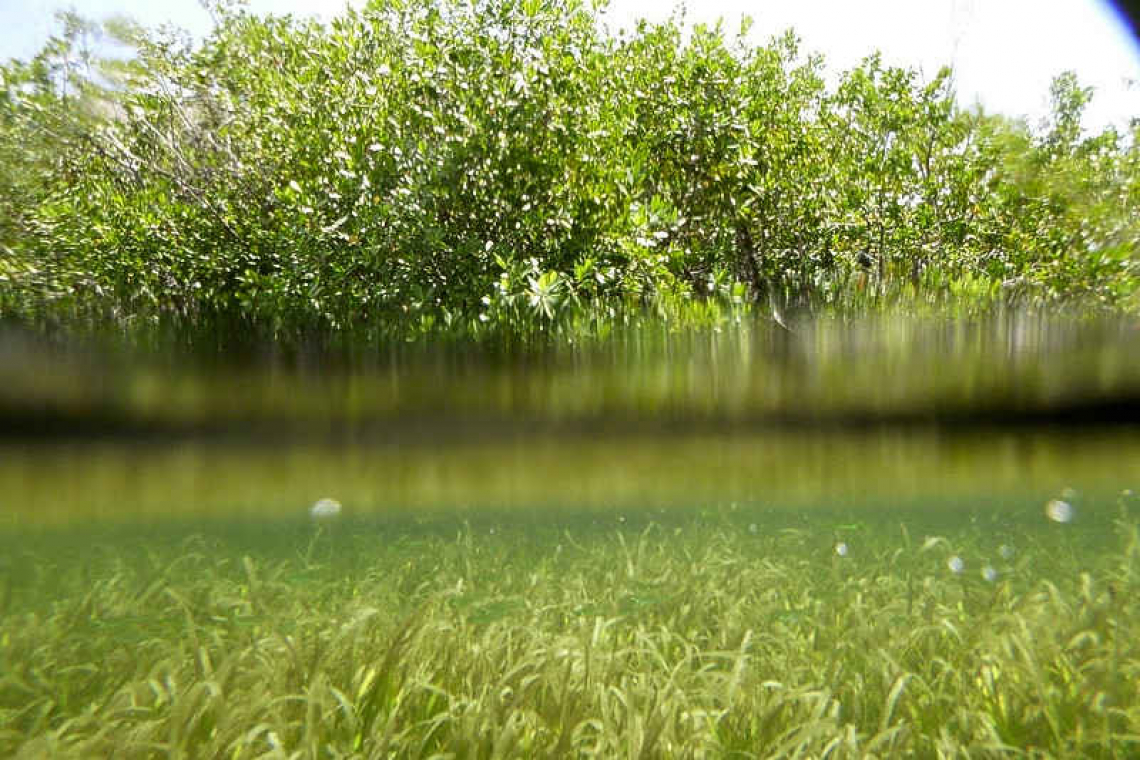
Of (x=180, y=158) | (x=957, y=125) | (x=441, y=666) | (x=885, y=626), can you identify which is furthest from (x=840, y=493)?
(x=180, y=158)

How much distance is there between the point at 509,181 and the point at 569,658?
257 centimetres

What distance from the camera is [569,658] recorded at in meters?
2.79

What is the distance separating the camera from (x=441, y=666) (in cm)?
288

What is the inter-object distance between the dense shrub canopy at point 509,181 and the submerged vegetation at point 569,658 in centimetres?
141

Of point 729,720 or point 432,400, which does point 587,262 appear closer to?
point 432,400

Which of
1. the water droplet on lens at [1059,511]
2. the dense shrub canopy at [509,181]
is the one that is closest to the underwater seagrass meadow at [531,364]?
the dense shrub canopy at [509,181]

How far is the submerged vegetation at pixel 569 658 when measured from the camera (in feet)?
8.08

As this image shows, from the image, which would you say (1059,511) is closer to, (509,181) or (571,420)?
(571,420)

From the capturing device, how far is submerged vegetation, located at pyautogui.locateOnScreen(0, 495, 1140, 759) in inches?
97.0

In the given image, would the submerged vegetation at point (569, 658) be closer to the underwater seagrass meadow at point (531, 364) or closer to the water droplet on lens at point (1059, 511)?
the underwater seagrass meadow at point (531, 364)

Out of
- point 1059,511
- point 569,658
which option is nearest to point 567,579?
point 569,658

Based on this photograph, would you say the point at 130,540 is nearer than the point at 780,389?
No

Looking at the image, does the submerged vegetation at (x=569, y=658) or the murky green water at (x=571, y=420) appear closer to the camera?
the submerged vegetation at (x=569, y=658)

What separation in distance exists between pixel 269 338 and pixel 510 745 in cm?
184
